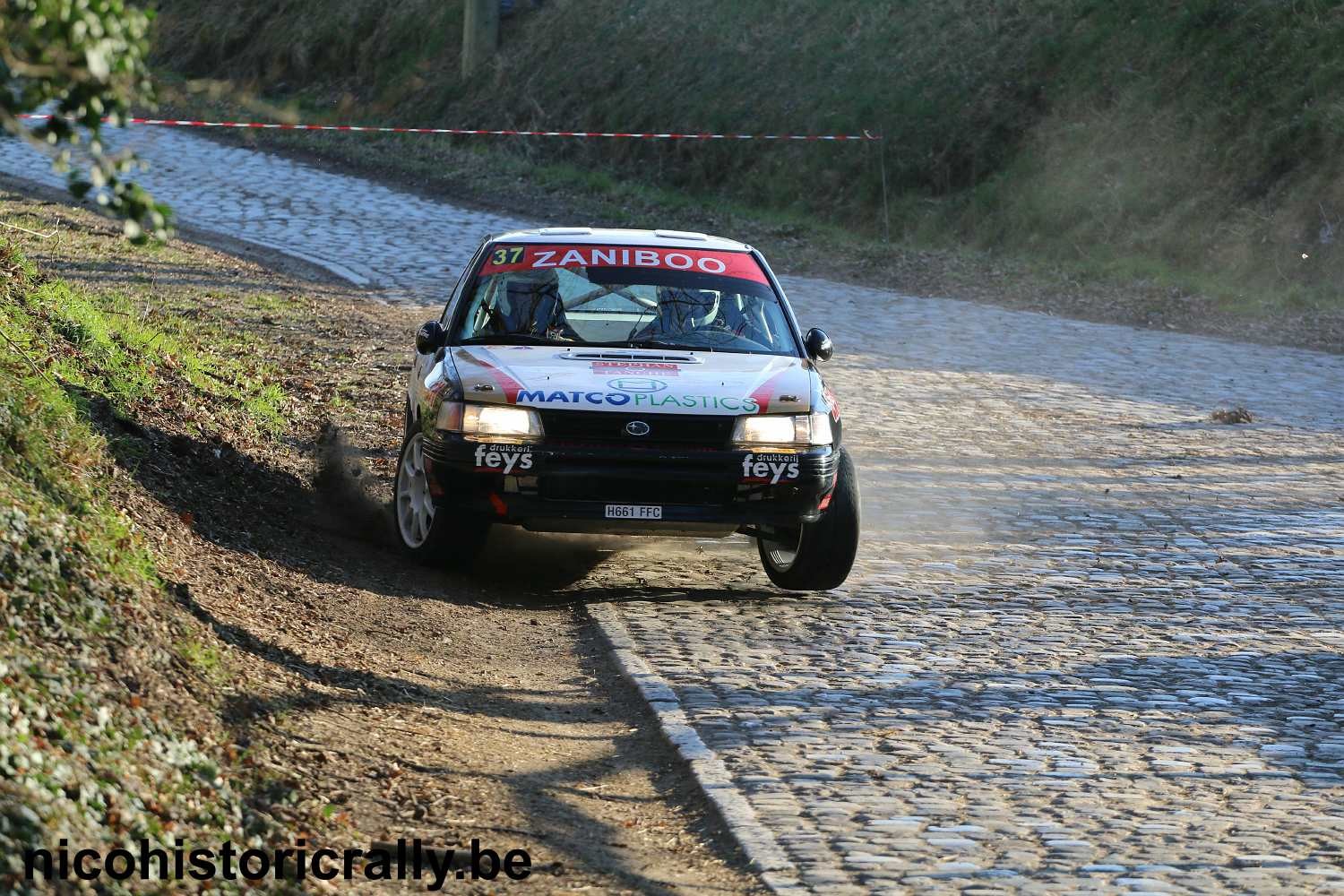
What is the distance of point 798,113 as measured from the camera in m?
27.8

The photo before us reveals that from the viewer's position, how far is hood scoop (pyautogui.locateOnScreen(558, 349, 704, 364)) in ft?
29.2

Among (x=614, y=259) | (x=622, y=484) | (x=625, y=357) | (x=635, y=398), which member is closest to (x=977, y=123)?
(x=614, y=259)

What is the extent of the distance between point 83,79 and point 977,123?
2220 centimetres

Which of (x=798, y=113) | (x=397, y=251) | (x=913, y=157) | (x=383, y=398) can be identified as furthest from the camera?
(x=798, y=113)

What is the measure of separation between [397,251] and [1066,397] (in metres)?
9.78

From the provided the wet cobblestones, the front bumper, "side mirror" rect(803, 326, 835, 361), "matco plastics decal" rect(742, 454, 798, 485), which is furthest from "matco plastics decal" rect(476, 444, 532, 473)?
"side mirror" rect(803, 326, 835, 361)

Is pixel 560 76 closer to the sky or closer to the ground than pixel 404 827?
closer to the sky

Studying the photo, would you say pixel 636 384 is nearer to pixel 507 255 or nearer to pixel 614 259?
pixel 614 259

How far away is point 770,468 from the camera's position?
27.8 feet

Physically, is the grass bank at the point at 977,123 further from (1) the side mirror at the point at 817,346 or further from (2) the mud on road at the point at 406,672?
(2) the mud on road at the point at 406,672

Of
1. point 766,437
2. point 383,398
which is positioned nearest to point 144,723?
point 766,437

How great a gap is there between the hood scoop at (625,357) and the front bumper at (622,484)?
2.29 ft

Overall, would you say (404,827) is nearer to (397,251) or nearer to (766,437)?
(766,437)

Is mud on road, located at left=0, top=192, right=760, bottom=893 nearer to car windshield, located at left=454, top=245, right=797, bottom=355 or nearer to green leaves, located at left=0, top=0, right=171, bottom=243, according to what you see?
car windshield, located at left=454, top=245, right=797, bottom=355
